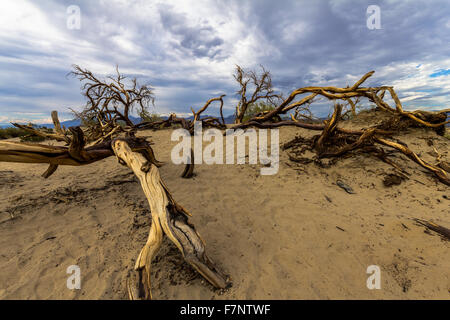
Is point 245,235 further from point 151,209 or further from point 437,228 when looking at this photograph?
point 437,228

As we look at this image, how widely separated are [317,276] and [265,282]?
2.04 ft

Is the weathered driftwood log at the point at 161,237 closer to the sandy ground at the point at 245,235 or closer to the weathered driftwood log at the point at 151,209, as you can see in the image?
the weathered driftwood log at the point at 151,209

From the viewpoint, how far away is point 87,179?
422 centimetres

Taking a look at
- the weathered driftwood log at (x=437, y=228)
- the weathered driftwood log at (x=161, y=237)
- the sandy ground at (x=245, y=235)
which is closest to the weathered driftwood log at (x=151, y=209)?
the weathered driftwood log at (x=161, y=237)

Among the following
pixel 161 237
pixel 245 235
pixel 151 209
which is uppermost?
pixel 151 209

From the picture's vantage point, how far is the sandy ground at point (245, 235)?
6.09 ft

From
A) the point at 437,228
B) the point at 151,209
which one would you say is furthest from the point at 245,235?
the point at 437,228

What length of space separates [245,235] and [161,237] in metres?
1.33

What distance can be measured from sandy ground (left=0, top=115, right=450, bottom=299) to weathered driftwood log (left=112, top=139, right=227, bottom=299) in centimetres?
19

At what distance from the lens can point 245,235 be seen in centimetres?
269
